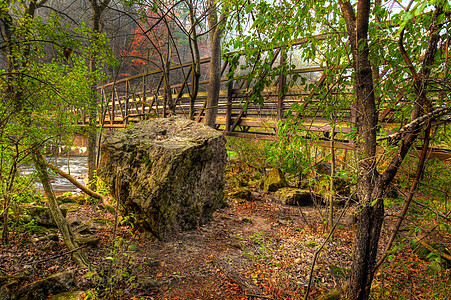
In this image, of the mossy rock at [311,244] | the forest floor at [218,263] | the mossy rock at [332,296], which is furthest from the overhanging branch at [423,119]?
the mossy rock at [311,244]

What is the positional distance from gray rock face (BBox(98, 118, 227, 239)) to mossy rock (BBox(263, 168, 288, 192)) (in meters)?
3.12

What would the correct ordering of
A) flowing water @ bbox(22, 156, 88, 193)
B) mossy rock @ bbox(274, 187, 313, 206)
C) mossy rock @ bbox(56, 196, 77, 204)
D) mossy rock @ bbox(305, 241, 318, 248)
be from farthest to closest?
flowing water @ bbox(22, 156, 88, 193), mossy rock @ bbox(274, 187, 313, 206), mossy rock @ bbox(56, 196, 77, 204), mossy rock @ bbox(305, 241, 318, 248)

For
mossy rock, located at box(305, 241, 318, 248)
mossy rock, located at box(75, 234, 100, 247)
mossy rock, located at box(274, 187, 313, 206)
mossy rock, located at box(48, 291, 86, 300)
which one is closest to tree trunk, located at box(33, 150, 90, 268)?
mossy rock, located at box(75, 234, 100, 247)

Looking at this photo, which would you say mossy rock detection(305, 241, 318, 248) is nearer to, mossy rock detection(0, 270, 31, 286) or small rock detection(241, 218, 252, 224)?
small rock detection(241, 218, 252, 224)

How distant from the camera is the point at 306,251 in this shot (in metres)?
3.78

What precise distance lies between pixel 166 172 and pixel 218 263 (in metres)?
1.63

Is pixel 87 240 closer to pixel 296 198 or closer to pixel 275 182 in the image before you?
pixel 296 198

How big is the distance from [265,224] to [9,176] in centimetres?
444

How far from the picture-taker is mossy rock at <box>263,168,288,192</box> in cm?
757


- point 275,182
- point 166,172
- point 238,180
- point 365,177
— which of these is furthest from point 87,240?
point 275,182

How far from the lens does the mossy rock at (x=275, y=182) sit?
7.57 m

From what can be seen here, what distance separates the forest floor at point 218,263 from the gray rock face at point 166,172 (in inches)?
15.4

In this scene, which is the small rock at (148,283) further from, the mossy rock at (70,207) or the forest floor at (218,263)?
the mossy rock at (70,207)

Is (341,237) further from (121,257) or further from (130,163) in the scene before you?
(130,163)
